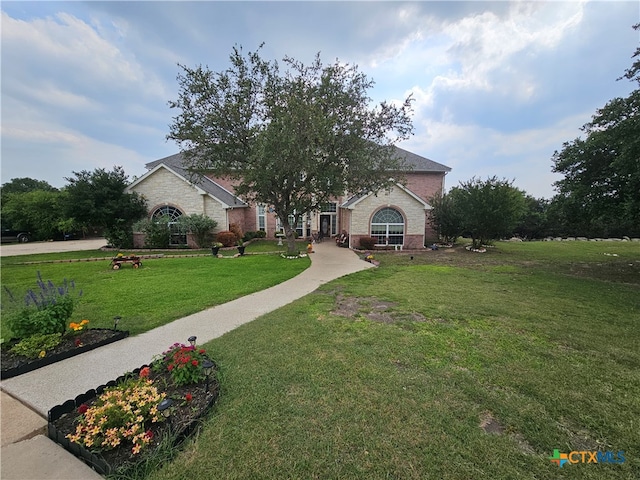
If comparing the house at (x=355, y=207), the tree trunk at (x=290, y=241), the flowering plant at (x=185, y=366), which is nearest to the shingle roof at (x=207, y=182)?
the house at (x=355, y=207)

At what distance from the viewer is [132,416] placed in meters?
2.75

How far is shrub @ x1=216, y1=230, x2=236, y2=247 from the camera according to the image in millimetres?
19109

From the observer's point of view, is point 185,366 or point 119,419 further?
point 185,366

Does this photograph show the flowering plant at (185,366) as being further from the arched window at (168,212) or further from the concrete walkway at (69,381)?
the arched window at (168,212)

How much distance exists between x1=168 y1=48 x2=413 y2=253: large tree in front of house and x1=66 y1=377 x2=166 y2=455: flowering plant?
9.70 meters

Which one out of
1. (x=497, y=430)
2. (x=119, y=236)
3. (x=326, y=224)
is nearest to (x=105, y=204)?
(x=119, y=236)

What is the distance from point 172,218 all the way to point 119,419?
19.2m

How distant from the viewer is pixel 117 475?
2.34m

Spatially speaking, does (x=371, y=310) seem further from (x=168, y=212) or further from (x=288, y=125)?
(x=168, y=212)

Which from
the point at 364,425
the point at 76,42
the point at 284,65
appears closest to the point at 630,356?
the point at 364,425

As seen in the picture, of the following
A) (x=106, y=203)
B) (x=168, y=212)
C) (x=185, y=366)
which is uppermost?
(x=106, y=203)

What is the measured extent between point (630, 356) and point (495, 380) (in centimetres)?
274

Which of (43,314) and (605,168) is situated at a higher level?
(605,168)

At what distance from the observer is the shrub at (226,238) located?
19.1 meters
